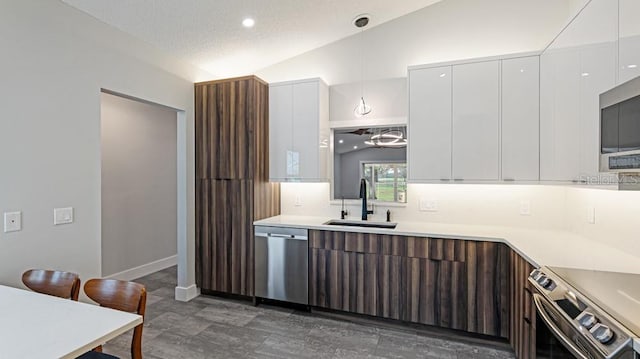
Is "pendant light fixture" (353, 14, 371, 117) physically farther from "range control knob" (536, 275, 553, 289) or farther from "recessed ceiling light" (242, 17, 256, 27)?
"range control knob" (536, 275, 553, 289)

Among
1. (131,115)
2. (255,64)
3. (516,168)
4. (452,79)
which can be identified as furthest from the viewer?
(131,115)

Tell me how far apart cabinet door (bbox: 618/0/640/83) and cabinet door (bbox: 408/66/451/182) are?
4.38 feet

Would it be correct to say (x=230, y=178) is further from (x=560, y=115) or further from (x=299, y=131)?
(x=560, y=115)

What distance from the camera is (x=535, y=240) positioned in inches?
95.9

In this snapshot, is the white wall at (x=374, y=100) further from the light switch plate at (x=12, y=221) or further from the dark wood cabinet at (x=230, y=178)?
the light switch plate at (x=12, y=221)

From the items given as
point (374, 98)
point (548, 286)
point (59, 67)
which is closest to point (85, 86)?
point (59, 67)

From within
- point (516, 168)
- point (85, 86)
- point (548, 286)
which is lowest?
point (548, 286)

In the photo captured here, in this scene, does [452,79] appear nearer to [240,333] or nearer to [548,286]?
[548,286]

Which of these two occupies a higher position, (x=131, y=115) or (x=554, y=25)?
(x=554, y=25)

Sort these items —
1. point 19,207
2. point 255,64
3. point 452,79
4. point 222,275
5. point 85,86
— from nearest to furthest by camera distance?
1. point 19,207
2. point 85,86
3. point 452,79
4. point 222,275
5. point 255,64

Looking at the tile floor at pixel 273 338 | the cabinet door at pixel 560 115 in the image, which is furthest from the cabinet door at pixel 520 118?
the tile floor at pixel 273 338

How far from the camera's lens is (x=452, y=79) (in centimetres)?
286

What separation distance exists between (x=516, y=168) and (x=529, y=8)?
5.27 feet

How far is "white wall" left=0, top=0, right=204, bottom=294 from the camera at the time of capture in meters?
2.01
